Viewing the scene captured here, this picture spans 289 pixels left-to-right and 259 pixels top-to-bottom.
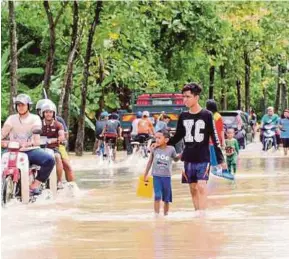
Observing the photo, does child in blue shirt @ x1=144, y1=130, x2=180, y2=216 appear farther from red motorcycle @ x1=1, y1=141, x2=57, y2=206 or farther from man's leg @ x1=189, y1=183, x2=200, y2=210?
red motorcycle @ x1=1, y1=141, x2=57, y2=206

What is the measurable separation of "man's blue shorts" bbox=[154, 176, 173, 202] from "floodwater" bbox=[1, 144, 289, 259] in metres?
0.26

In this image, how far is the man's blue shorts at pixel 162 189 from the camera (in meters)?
13.5

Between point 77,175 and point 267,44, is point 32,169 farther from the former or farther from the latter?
point 267,44

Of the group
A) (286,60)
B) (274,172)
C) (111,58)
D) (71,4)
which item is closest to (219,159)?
(274,172)

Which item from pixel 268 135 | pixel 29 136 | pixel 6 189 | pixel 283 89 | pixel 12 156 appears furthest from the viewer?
pixel 283 89

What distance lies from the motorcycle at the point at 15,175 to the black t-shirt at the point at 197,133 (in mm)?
2736

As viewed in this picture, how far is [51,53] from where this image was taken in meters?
29.8

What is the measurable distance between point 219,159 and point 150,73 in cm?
2798

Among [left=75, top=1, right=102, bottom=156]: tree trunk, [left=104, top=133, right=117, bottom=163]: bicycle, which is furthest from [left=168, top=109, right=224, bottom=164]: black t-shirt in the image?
[left=75, top=1, right=102, bottom=156]: tree trunk

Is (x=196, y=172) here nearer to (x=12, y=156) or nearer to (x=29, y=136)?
(x=12, y=156)

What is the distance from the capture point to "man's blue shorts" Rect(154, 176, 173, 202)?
13.5 m

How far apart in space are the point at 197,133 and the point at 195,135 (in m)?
0.04

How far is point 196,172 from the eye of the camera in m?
13.2

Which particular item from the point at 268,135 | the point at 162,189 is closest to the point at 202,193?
the point at 162,189
